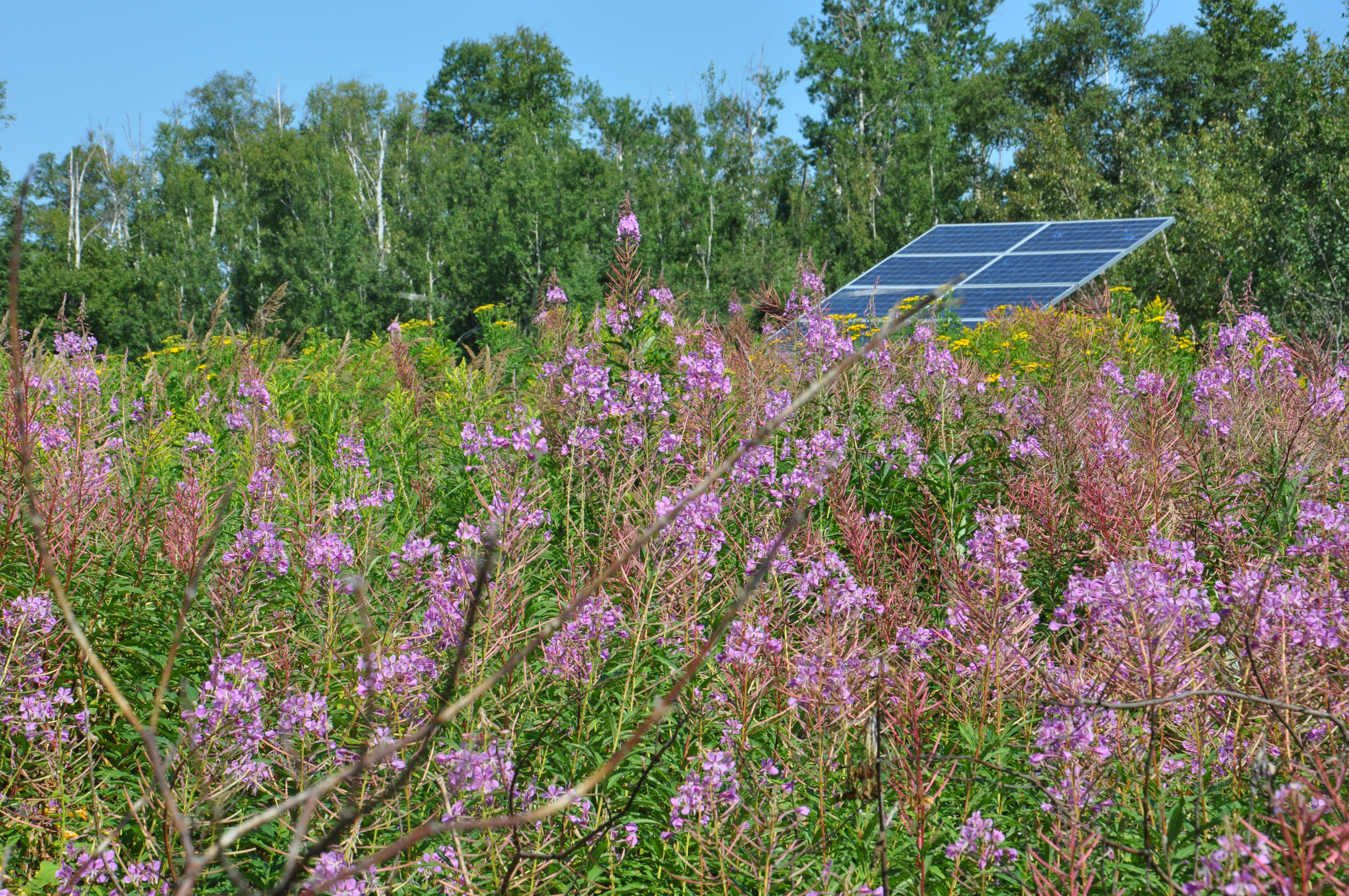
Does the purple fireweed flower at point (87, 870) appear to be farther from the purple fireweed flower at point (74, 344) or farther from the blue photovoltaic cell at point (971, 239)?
the blue photovoltaic cell at point (971, 239)

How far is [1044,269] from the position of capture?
13.8 metres

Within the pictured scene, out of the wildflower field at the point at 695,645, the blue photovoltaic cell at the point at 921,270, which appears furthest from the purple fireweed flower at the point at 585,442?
the blue photovoltaic cell at the point at 921,270

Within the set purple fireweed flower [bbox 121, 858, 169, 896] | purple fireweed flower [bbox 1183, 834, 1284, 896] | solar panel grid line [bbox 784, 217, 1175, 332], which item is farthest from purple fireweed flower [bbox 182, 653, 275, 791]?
solar panel grid line [bbox 784, 217, 1175, 332]

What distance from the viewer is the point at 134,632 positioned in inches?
132

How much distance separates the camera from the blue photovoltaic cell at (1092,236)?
14.6 meters

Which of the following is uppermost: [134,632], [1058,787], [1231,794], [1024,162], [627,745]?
[1024,162]

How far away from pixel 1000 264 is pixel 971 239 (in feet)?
8.97

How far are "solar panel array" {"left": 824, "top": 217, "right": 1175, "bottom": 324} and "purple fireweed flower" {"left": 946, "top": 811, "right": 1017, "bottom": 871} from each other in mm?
9127

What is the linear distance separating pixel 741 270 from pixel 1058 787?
25.1 meters

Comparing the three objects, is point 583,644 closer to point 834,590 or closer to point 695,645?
point 695,645

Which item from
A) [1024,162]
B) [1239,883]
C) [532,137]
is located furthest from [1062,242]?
[1024,162]

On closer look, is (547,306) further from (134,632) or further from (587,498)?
(134,632)

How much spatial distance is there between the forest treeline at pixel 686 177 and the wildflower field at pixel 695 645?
15.4 m

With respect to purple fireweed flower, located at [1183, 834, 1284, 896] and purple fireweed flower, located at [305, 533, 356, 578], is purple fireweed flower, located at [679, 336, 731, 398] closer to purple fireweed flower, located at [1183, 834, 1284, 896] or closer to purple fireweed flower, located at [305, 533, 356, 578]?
purple fireweed flower, located at [305, 533, 356, 578]
